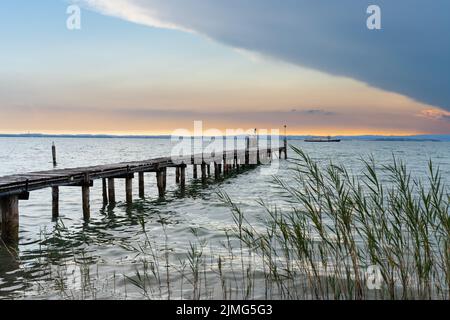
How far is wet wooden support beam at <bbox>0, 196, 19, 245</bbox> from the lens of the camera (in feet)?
36.0

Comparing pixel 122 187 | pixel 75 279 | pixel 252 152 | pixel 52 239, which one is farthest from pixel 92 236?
pixel 252 152

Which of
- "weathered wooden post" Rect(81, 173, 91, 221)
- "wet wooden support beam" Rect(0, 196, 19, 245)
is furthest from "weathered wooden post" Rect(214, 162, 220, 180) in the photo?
"wet wooden support beam" Rect(0, 196, 19, 245)

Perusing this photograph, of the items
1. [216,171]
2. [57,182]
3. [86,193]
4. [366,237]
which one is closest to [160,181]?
[86,193]

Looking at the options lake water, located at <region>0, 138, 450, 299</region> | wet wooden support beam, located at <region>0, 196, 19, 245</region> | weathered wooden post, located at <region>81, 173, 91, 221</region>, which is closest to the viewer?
lake water, located at <region>0, 138, 450, 299</region>

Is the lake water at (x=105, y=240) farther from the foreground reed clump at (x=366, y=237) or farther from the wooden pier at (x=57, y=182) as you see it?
the foreground reed clump at (x=366, y=237)

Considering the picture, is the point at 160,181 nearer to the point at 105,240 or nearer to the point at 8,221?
the point at 105,240

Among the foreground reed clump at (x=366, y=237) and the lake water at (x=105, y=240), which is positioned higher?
the foreground reed clump at (x=366, y=237)

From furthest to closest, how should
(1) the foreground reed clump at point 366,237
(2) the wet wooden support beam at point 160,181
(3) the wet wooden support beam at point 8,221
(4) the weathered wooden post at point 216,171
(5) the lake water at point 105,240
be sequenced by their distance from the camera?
1. (4) the weathered wooden post at point 216,171
2. (2) the wet wooden support beam at point 160,181
3. (3) the wet wooden support beam at point 8,221
4. (5) the lake water at point 105,240
5. (1) the foreground reed clump at point 366,237

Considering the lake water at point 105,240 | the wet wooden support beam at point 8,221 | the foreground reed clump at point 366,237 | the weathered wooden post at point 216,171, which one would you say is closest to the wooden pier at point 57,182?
the wet wooden support beam at point 8,221

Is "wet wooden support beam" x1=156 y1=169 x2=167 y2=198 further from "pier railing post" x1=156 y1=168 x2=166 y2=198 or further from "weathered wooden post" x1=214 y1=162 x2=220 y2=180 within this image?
"weathered wooden post" x1=214 y1=162 x2=220 y2=180

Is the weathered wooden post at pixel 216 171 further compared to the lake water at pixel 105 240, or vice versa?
the weathered wooden post at pixel 216 171

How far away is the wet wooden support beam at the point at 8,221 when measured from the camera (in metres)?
11.0
